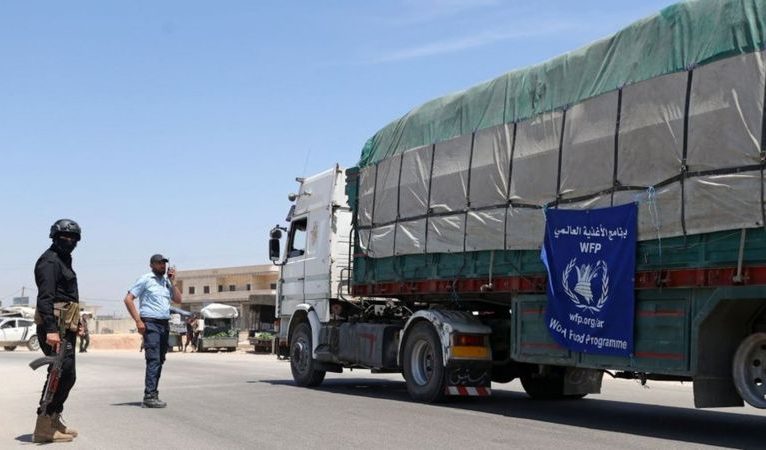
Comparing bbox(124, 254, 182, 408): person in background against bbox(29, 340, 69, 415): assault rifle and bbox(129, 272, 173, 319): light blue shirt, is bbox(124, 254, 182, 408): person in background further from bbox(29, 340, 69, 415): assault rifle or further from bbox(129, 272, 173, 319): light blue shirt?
bbox(29, 340, 69, 415): assault rifle

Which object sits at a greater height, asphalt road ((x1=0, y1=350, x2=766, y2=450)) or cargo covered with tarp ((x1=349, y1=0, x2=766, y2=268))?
cargo covered with tarp ((x1=349, y1=0, x2=766, y2=268))

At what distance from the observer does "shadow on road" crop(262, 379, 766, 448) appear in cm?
876

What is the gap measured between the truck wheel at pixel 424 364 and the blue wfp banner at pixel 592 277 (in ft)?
7.09

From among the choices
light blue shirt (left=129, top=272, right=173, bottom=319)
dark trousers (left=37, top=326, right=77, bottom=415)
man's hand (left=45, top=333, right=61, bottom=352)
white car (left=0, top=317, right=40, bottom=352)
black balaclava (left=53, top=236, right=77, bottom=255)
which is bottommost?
white car (left=0, top=317, right=40, bottom=352)

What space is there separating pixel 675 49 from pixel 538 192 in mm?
2459

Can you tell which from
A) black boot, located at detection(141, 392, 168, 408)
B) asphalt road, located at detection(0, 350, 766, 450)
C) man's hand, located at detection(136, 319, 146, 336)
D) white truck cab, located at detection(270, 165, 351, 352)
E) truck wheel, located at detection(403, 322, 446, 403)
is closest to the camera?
asphalt road, located at detection(0, 350, 766, 450)

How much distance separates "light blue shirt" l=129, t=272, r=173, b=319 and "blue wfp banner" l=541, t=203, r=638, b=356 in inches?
186

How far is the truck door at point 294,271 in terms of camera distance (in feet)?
51.8

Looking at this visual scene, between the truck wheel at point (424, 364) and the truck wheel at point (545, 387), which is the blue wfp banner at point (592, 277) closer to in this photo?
the truck wheel at point (424, 364)

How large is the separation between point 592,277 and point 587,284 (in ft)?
0.36

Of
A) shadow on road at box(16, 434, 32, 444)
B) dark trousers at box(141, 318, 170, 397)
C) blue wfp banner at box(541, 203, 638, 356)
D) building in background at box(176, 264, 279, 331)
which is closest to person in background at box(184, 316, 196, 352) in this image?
building in background at box(176, 264, 279, 331)

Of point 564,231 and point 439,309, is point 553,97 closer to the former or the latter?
point 564,231

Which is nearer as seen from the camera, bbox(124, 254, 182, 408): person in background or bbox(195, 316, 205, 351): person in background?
bbox(124, 254, 182, 408): person in background

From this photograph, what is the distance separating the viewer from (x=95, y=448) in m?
7.77
